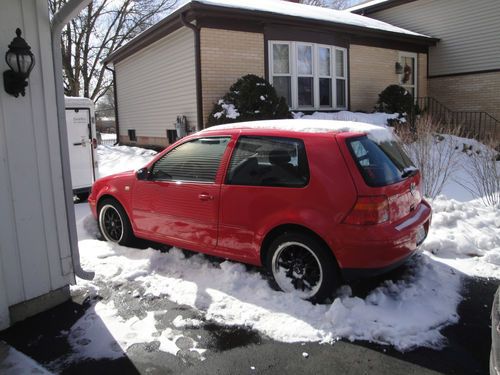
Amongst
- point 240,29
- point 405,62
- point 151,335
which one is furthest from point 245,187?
point 405,62

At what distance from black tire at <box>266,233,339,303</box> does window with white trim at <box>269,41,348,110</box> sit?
913cm

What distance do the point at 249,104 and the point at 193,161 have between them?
6.03m

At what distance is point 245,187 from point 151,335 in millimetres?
1544

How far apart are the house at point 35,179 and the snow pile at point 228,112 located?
6.76 meters

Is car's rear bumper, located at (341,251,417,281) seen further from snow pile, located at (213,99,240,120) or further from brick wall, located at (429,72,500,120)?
brick wall, located at (429,72,500,120)

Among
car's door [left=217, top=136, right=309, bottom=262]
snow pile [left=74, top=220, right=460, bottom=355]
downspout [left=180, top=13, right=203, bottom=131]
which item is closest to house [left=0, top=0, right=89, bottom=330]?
snow pile [left=74, top=220, right=460, bottom=355]

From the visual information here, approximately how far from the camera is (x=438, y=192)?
7.46 meters

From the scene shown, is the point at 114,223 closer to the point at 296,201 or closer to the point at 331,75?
the point at 296,201

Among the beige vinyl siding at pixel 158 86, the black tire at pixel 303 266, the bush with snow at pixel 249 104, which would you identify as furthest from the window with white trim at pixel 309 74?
the black tire at pixel 303 266

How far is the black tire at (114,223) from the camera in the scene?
543cm

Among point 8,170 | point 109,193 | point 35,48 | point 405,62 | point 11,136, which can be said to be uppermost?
point 405,62

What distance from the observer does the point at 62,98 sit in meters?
3.95

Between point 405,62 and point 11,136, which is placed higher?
point 405,62

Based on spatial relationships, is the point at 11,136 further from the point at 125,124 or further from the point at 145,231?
the point at 125,124
